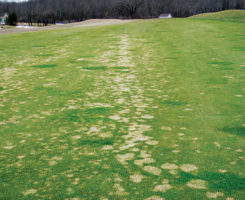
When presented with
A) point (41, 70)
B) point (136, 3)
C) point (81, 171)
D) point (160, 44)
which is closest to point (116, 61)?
point (41, 70)

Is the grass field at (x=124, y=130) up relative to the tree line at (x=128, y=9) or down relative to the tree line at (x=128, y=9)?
down

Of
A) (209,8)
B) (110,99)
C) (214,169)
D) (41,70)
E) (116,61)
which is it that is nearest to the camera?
(214,169)

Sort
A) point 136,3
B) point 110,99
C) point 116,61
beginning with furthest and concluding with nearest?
point 136,3 → point 116,61 → point 110,99

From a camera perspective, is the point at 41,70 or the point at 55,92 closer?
the point at 55,92

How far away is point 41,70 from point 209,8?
371ft

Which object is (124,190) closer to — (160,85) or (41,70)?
(160,85)

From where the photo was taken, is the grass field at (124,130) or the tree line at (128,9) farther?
the tree line at (128,9)

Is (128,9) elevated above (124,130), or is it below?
above

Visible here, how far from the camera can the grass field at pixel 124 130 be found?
330 centimetres

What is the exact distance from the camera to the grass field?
330 cm

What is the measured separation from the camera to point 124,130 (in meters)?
4.89

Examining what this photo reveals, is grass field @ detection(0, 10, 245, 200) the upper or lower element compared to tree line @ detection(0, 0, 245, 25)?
lower

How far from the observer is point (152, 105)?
6.18 metres

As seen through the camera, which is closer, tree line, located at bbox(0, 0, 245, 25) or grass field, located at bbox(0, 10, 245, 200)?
grass field, located at bbox(0, 10, 245, 200)
